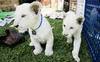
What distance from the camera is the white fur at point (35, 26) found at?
1.54 m

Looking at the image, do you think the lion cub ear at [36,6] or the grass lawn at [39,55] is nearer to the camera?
the lion cub ear at [36,6]

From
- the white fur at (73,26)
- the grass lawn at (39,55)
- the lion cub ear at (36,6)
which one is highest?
the lion cub ear at (36,6)

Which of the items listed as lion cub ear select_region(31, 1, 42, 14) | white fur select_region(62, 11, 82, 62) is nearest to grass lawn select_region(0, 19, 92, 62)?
white fur select_region(62, 11, 82, 62)

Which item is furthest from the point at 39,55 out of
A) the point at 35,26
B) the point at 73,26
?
the point at 73,26

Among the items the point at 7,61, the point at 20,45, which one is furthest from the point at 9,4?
the point at 7,61

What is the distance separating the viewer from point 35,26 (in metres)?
1.65

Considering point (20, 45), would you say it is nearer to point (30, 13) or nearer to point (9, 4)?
point (30, 13)

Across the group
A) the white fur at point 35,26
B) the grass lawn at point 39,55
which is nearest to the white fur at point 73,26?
the grass lawn at point 39,55

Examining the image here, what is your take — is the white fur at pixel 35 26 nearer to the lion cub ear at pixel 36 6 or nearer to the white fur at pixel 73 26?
the lion cub ear at pixel 36 6

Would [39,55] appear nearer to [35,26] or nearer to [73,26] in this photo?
[35,26]

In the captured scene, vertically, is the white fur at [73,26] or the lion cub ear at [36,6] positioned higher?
the lion cub ear at [36,6]

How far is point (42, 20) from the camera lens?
169cm

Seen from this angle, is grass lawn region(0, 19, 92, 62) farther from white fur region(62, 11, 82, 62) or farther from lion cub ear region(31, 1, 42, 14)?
lion cub ear region(31, 1, 42, 14)

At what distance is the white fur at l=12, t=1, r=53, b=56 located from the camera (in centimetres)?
154
